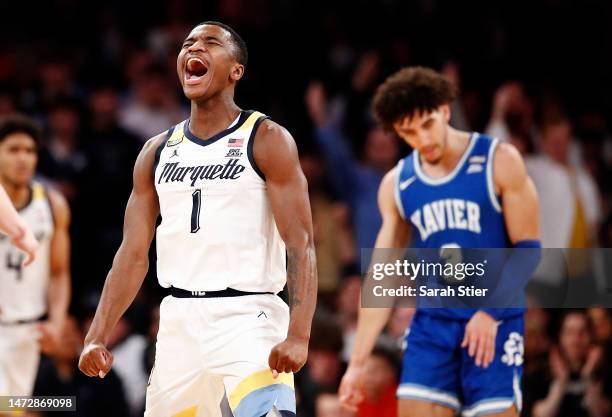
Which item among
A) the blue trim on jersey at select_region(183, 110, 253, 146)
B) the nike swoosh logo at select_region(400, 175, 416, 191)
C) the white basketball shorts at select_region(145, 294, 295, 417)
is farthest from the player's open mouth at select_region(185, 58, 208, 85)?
the nike swoosh logo at select_region(400, 175, 416, 191)

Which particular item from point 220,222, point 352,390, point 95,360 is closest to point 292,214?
point 220,222

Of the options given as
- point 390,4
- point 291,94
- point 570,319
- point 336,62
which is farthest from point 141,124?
point 570,319

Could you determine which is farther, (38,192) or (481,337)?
(38,192)

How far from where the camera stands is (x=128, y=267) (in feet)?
17.6

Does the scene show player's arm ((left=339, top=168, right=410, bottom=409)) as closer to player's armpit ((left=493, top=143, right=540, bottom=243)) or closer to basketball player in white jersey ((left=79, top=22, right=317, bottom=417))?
player's armpit ((left=493, top=143, right=540, bottom=243))

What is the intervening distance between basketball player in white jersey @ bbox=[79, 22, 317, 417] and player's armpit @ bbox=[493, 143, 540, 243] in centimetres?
152

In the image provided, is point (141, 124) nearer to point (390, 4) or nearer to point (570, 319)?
point (390, 4)

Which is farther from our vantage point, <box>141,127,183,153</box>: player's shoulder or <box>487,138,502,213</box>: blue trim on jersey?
<box>487,138,502,213</box>: blue trim on jersey

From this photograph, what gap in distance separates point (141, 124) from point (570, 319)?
4.34m

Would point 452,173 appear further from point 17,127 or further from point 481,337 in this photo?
point 17,127

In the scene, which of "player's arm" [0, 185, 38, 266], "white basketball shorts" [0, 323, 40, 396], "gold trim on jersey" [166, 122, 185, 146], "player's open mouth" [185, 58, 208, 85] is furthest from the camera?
"white basketball shorts" [0, 323, 40, 396]

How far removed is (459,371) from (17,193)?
3.38 m

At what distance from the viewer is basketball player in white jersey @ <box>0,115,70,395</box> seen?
7875 millimetres

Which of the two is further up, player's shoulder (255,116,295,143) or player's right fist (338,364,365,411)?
player's shoulder (255,116,295,143)
